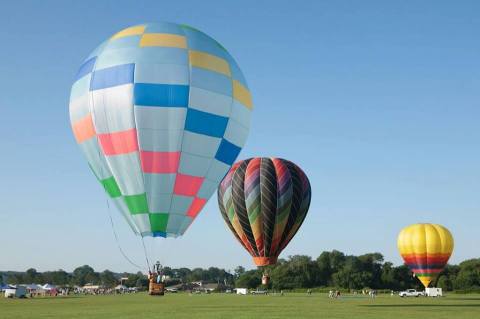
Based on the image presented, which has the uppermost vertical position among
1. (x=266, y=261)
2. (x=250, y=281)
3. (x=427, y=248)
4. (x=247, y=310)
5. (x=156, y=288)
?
(x=427, y=248)

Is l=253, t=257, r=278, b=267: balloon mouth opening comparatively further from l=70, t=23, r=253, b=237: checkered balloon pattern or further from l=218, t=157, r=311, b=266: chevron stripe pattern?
l=70, t=23, r=253, b=237: checkered balloon pattern

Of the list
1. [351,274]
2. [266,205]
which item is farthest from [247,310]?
[351,274]

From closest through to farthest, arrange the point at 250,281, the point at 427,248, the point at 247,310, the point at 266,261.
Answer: the point at 247,310 < the point at 266,261 < the point at 427,248 < the point at 250,281

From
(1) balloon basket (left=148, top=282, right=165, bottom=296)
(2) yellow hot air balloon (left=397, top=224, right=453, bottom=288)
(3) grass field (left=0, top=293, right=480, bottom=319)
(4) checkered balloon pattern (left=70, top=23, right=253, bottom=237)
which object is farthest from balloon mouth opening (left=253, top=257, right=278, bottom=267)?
(1) balloon basket (left=148, top=282, right=165, bottom=296)

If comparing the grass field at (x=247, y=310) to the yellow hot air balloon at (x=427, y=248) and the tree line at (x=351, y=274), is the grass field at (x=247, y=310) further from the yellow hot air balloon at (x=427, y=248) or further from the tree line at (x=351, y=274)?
the tree line at (x=351, y=274)

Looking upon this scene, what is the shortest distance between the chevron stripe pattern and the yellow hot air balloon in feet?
64.3

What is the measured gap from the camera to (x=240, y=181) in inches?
2142

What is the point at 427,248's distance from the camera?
66.5 meters

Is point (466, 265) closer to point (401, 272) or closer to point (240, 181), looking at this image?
point (401, 272)

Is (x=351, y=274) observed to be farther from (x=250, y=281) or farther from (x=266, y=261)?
(x=266, y=261)

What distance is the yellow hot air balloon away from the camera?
66250 millimetres

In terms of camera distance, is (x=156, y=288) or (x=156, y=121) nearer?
(x=156, y=288)

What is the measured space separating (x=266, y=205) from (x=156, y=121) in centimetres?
2593

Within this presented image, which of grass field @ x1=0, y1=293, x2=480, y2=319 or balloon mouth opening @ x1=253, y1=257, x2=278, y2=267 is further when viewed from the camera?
balloon mouth opening @ x1=253, y1=257, x2=278, y2=267
